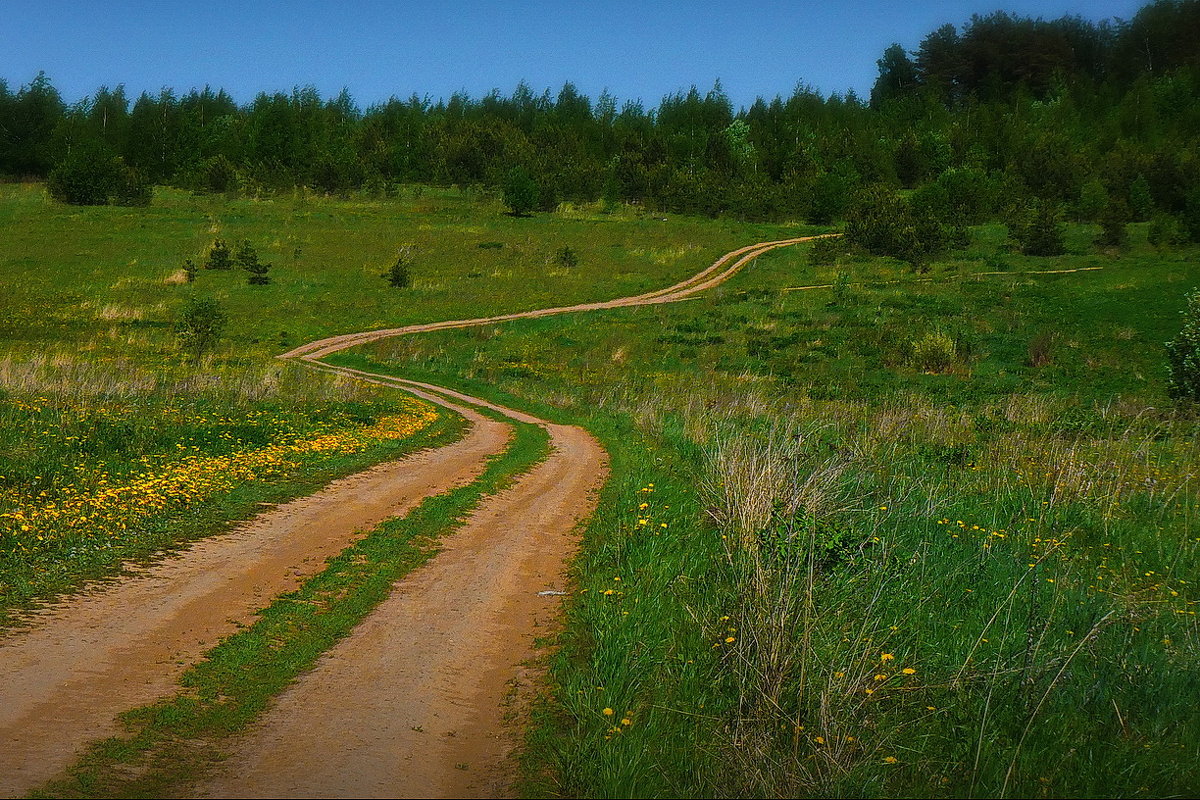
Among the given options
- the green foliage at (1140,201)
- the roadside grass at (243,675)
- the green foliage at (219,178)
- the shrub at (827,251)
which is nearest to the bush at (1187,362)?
the roadside grass at (243,675)

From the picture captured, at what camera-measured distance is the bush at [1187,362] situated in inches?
991

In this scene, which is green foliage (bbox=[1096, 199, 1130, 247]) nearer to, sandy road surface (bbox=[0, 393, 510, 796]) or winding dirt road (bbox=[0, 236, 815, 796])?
winding dirt road (bbox=[0, 236, 815, 796])

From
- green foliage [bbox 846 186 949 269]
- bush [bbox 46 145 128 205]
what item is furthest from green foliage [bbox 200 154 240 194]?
green foliage [bbox 846 186 949 269]

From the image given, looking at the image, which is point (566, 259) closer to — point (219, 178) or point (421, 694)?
point (219, 178)

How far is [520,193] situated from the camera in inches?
3086

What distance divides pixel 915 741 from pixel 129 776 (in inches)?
193

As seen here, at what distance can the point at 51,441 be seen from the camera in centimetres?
1418

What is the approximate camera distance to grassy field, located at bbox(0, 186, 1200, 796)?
5.88m

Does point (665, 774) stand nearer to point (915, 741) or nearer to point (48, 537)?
point (915, 741)

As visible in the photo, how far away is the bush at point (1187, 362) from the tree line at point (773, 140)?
43408 mm

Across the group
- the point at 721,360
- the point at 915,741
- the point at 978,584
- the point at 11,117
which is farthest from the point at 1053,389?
the point at 11,117

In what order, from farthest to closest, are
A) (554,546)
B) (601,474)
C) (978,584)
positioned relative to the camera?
(601,474) → (554,546) → (978,584)

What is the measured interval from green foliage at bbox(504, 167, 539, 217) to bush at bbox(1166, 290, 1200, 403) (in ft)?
193

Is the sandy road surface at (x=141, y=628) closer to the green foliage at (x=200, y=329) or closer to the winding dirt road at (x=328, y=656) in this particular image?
the winding dirt road at (x=328, y=656)
